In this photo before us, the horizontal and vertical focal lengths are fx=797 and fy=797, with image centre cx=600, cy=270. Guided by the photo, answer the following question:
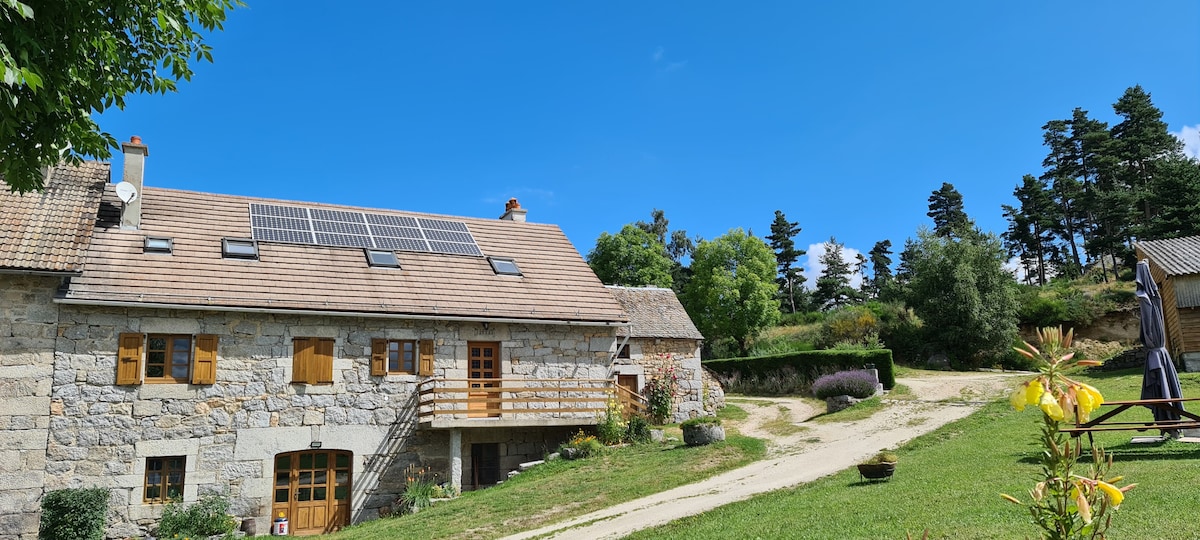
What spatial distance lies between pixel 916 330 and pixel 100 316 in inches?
1263

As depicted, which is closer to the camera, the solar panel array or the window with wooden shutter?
the window with wooden shutter

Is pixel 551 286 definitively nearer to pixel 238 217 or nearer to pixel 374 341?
pixel 374 341

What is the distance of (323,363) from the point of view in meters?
17.2

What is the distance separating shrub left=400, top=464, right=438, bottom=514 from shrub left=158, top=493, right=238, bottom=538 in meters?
3.33

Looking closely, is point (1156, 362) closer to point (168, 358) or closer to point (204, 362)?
point (204, 362)

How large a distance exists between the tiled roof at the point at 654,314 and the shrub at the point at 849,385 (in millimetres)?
4081

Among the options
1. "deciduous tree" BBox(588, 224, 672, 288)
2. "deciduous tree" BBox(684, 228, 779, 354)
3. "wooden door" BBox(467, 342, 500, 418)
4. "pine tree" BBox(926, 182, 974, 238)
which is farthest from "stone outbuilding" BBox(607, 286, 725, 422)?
"pine tree" BBox(926, 182, 974, 238)

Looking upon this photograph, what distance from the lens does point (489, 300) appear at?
19.3 metres

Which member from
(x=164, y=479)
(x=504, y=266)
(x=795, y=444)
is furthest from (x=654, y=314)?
(x=164, y=479)

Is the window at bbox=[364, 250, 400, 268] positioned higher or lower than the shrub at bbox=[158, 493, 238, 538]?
higher

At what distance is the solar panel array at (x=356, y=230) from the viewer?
19.7 m

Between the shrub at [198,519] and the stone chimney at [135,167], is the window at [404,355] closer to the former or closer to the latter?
the shrub at [198,519]

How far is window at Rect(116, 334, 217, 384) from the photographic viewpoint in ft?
51.5

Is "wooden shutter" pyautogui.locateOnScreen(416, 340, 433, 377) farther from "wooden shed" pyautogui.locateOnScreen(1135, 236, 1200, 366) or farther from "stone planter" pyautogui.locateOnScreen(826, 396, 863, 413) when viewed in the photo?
"wooden shed" pyautogui.locateOnScreen(1135, 236, 1200, 366)
